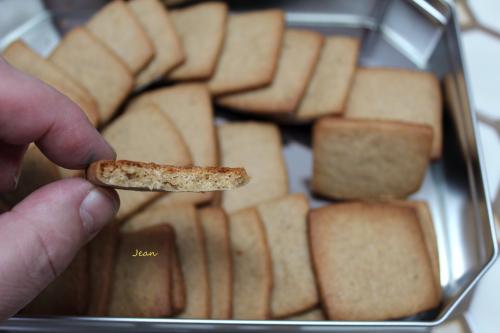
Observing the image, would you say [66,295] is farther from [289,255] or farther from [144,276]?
[289,255]

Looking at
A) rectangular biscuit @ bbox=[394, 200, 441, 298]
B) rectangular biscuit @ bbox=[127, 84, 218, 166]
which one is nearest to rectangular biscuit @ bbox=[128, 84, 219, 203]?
rectangular biscuit @ bbox=[127, 84, 218, 166]

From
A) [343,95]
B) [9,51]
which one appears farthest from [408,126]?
[9,51]

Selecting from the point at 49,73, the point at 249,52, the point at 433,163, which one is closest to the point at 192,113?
the point at 249,52

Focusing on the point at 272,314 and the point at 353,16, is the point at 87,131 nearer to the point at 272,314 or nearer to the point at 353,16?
the point at 272,314

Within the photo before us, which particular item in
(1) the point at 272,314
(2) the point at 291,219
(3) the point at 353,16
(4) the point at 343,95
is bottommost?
(1) the point at 272,314

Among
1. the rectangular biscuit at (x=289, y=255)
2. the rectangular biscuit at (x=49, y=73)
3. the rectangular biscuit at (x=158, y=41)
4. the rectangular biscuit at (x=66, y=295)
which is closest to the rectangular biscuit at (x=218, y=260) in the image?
the rectangular biscuit at (x=289, y=255)

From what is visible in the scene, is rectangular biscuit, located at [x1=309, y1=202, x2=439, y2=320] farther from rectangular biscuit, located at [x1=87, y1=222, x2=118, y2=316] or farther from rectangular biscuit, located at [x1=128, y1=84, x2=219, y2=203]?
rectangular biscuit, located at [x1=87, y1=222, x2=118, y2=316]
